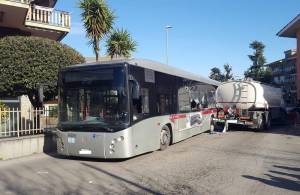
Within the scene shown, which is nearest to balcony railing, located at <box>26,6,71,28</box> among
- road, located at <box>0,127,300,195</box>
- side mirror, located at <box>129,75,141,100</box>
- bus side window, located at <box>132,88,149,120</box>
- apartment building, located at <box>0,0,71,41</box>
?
apartment building, located at <box>0,0,71,41</box>

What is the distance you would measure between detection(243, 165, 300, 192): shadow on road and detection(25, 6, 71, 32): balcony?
17258 millimetres

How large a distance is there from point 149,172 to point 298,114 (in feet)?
70.5

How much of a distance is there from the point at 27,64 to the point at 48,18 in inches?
355

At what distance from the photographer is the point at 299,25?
103 ft

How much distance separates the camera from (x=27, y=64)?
1648 cm

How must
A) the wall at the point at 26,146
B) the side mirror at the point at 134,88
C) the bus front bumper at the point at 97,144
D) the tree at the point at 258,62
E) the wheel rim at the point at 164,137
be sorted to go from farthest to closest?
1. the tree at the point at 258,62
2. the wheel rim at the point at 164,137
3. the wall at the point at 26,146
4. the side mirror at the point at 134,88
5. the bus front bumper at the point at 97,144

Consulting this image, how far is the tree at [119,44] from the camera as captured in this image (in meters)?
26.4

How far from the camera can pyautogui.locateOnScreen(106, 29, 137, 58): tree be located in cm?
2642

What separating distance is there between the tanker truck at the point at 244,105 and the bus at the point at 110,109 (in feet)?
30.9

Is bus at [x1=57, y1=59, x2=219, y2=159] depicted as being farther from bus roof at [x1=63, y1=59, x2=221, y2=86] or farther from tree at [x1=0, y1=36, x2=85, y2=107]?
tree at [x1=0, y1=36, x2=85, y2=107]

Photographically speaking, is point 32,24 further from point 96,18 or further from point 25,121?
point 25,121

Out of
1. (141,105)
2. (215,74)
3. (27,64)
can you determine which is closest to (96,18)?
(27,64)

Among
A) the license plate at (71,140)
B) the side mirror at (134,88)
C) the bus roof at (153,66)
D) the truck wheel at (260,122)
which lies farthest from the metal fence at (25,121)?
the truck wheel at (260,122)

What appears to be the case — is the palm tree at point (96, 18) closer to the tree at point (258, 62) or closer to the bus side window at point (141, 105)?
the bus side window at point (141, 105)
